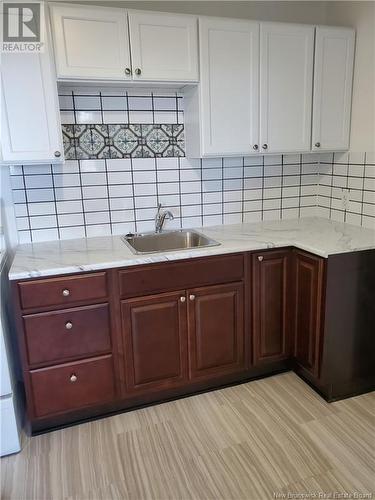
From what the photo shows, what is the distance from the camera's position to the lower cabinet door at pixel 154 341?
207cm

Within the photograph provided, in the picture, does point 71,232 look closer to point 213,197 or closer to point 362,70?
point 213,197

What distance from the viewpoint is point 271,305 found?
2.36 m

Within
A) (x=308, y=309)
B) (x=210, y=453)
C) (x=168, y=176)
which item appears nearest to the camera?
(x=210, y=453)

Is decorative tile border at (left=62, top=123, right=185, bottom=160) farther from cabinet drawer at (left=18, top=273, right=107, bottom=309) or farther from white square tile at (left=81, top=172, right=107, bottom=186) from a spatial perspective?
cabinet drawer at (left=18, top=273, right=107, bottom=309)

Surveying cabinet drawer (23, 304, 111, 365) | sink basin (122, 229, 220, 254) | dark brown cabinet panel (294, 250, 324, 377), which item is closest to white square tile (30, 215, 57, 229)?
sink basin (122, 229, 220, 254)

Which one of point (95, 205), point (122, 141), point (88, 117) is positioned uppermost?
point (88, 117)

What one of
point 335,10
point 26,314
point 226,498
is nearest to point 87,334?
point 26,314

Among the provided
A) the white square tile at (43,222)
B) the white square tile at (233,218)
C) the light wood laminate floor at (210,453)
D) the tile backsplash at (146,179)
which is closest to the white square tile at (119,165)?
the tile backsplash at (146,179)

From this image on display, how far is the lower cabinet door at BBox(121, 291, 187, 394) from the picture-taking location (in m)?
2.07

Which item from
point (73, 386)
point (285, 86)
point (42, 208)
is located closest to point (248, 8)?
point (285, 86)

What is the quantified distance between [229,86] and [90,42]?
819 millimetres

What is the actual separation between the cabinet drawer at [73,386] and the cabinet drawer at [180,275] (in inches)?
17.1

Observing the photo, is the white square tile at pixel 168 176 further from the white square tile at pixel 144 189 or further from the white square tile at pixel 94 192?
the white square tile at pixel 94 192

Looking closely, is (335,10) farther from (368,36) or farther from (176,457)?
(176,457)
